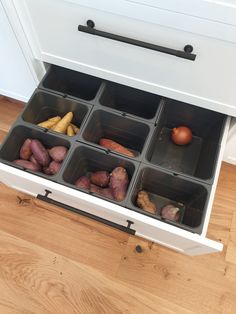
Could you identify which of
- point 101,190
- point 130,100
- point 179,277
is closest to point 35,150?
point 101,190

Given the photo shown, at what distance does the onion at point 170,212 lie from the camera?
814 millimetres

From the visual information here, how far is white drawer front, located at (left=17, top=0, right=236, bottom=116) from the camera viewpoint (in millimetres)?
577

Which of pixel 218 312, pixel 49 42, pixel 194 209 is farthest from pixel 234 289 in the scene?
pixel 49 42

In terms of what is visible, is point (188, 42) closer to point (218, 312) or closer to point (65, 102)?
point (65, 102)

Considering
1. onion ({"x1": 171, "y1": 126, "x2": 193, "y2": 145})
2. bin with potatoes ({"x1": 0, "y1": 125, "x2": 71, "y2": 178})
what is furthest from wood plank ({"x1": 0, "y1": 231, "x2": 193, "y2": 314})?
onion ({"x1": 171, "y1": 126, "x2": 193, "y2": 145})

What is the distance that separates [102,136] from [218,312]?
0.65m

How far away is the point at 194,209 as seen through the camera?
771 mm

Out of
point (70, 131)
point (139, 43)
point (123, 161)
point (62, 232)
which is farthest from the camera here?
point (62, 232)

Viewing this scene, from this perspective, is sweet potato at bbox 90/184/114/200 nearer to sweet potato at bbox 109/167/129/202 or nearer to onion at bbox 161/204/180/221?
sweet potato at bbox 109/167/129/202

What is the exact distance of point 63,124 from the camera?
0.84 meters

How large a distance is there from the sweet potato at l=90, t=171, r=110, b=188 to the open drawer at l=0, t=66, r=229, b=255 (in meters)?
0.02

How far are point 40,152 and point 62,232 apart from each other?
13.2 inches

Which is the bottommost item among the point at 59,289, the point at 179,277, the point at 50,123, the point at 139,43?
the point at 59,289

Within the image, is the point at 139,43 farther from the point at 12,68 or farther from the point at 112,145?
the point at 12,68
